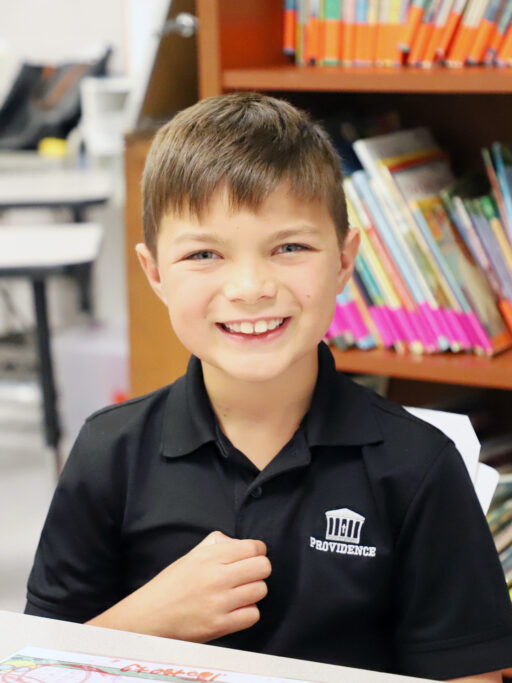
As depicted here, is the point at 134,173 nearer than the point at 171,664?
No

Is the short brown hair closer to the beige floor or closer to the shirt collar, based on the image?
the shirt collar

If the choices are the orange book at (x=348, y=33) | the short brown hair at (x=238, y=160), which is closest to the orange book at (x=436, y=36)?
the orange book at (x=348, y=33)

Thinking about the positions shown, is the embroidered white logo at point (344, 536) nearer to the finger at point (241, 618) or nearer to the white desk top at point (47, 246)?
the finger at point (241, 618)

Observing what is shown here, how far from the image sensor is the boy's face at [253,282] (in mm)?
849

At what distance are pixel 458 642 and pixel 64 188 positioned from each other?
7.98 feet

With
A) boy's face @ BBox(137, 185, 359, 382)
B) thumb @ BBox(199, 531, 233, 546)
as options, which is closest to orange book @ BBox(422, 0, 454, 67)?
boy's face @ BBox(137, 185, 359, 382)

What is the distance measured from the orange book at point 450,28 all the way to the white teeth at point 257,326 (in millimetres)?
724

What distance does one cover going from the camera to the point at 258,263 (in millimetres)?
844

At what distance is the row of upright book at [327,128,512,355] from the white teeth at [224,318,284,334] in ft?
1.88

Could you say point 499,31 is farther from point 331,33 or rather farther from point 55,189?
point 55,189

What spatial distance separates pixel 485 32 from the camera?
4.49 ft

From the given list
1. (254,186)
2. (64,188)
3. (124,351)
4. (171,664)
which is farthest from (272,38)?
(124,351)

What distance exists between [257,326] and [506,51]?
0.74 metres

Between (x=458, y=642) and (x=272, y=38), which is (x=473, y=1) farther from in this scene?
(x=458, y=642)
